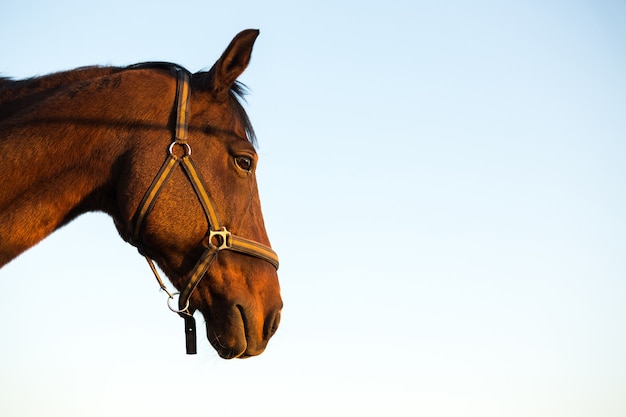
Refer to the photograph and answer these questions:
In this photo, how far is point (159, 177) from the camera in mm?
4156

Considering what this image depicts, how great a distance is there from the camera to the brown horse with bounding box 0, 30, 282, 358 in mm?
4008

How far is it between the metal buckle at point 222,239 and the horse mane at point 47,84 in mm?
870

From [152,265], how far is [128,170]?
64cm

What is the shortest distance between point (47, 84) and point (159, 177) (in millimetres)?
966

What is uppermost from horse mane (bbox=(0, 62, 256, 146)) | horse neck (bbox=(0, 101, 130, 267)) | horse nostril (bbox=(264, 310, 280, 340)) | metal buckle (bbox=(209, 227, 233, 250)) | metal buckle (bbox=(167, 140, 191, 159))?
horse mane (bbox=(0, 62, 256, 146))

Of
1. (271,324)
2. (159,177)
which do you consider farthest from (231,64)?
(271,324)

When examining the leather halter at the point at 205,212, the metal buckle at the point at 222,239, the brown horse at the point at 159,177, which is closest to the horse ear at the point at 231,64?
the brown horse at the point at 159,177

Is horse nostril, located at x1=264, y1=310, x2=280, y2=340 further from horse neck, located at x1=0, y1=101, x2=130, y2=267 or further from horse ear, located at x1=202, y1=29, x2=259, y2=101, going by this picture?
horse ear, located at x1=202, y1=29, x2=259, y2=101

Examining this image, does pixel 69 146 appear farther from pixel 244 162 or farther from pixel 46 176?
pixel 244 162

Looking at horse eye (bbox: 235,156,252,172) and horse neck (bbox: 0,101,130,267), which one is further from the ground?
horse eye (bbox: 235,156,252,172)

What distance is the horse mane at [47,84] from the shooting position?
164 inches

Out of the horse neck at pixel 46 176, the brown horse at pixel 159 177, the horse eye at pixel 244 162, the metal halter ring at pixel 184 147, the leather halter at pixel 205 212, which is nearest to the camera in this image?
the horse neck at pixel 46 176

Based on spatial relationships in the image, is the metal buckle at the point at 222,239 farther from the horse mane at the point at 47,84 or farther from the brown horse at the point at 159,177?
the horse mane at the point at 47,84

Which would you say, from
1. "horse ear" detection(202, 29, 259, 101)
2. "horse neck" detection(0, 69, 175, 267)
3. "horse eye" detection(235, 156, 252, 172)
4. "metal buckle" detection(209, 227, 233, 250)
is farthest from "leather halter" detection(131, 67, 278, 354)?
"horse eye" detection(235, 156, 252, 172)
